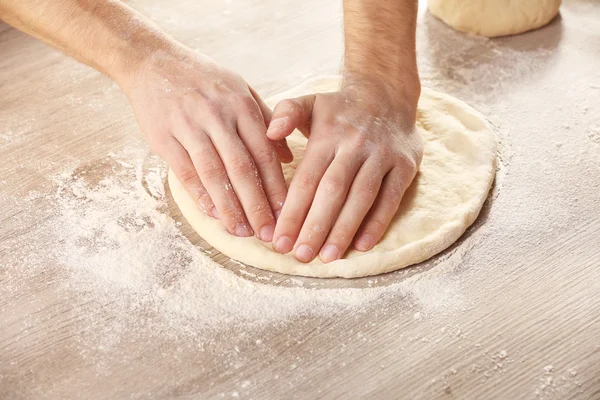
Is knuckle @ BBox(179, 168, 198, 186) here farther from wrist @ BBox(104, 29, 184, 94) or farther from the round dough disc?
wrist @ BBox(104, 29, 184, 94)

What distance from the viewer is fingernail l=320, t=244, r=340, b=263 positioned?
138 centimetres

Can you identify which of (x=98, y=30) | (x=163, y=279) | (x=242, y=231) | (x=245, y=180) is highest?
(x=98, y=30)

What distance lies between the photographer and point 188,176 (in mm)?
1475

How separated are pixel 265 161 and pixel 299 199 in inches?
5.1

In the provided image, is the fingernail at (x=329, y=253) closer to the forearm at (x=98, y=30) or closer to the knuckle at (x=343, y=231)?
the knuckle at (x=343, y=231)

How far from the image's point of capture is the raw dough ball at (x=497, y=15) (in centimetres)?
210

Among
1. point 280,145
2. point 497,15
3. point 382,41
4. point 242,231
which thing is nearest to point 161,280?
point 242,231

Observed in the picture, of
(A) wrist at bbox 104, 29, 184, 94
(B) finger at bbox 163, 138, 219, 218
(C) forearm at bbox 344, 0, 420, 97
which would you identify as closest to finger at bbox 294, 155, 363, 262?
(B) finger at bbox 163, 138, 219, 218

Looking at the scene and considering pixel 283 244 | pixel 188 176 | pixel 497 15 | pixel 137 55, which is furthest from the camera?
pixel 497 15

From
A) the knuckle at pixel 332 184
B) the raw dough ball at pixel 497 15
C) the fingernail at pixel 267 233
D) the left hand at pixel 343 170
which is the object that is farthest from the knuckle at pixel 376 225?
the raw dough ball at pixel 497 15

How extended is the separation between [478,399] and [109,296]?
83 cm

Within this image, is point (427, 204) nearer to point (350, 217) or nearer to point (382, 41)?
point (350, 217)

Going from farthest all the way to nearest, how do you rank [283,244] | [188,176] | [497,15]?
[497,15], [188,176], [283,244]

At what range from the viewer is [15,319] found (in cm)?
137
